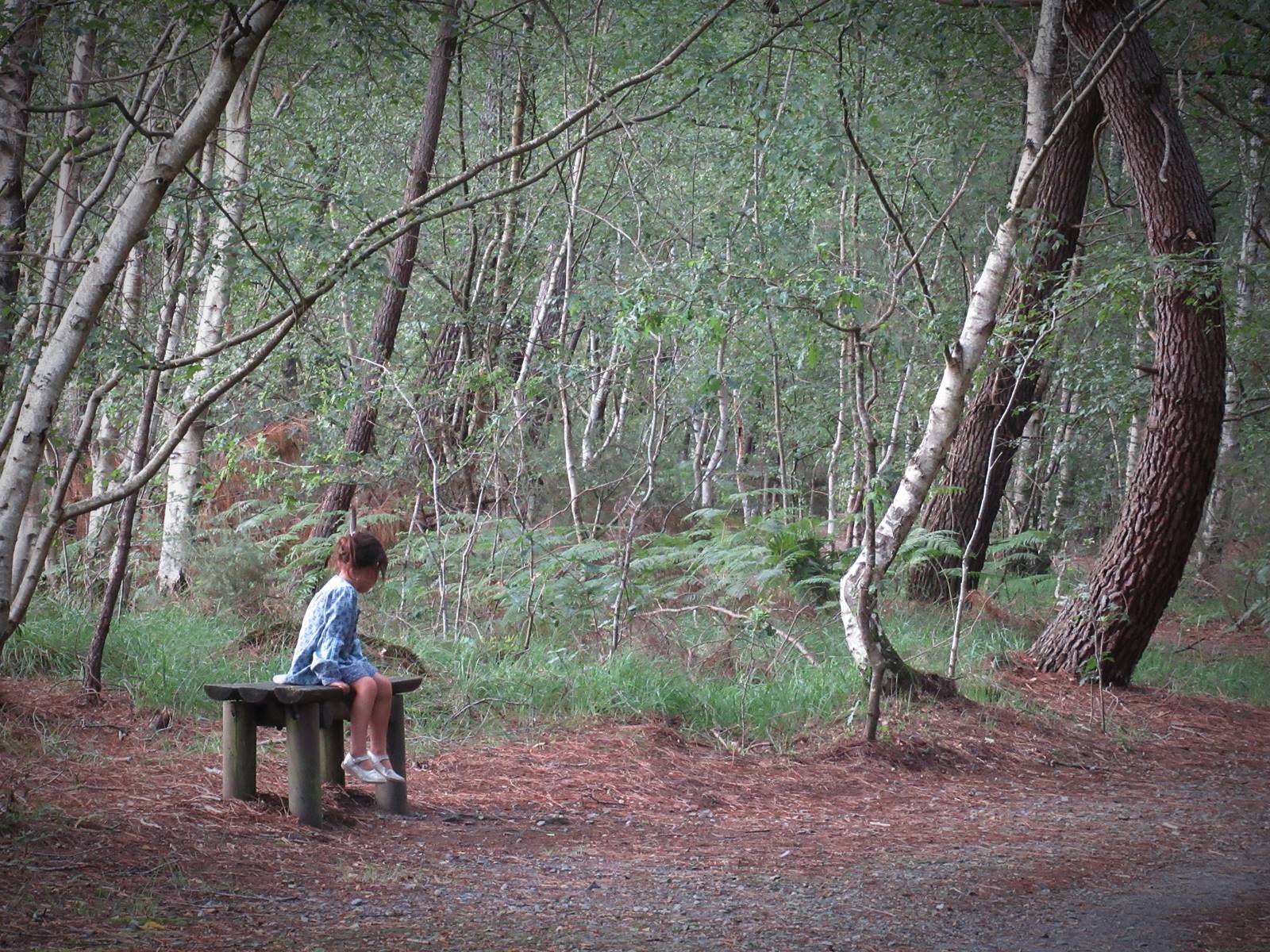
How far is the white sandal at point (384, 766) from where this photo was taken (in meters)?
5.08

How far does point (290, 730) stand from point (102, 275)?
2.01 meters

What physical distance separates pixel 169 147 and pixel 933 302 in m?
6.48

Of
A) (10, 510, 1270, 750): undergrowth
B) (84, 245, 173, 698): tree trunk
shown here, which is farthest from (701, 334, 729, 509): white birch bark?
(84, 245, 173, 698): tree trunk

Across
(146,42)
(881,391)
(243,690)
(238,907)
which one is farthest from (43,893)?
(881,391)

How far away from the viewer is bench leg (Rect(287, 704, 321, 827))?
470 cm

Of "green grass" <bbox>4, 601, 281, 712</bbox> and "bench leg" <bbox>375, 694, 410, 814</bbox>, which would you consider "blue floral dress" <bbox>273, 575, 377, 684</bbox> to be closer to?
"bench leg" <bbox>375, 694, 410, 814</bbox>

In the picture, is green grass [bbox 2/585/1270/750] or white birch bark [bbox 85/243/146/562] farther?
white birch bark [bbox 85/243/146/562]

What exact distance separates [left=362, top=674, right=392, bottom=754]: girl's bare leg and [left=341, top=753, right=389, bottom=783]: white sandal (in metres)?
0.07

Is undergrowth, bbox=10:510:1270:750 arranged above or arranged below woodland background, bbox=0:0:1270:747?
below

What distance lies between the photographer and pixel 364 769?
5.05 metres

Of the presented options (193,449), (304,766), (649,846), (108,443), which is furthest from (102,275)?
(108,443)

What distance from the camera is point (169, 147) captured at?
4.30m

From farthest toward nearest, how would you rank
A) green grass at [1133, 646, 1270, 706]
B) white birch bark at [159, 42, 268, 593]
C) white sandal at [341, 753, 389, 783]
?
white birch bark at [159, 42, 268, 593], green grass at [1133, 646, 1270, 706], white sandal at [341, 753, 389, 783]

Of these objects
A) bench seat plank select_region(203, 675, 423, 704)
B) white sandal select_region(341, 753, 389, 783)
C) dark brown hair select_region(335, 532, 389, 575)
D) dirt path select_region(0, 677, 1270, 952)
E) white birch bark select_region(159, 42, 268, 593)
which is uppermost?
white birch bark select_region(159, 42, 268, 593)
